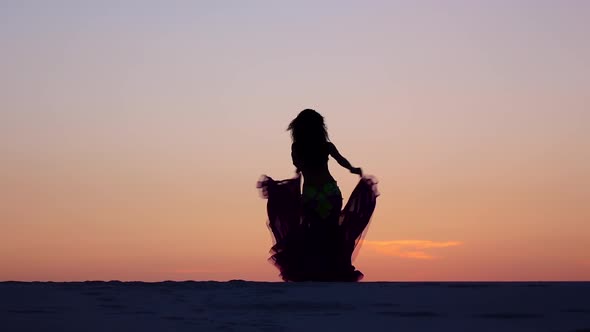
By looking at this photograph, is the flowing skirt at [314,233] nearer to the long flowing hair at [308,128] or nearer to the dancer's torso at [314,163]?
the dancer's torso at [314,163]

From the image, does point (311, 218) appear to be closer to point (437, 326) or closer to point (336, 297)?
point (336, 297)

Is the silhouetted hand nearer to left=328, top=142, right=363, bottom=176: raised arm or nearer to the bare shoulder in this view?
left=328, top=142, right=363, bottom=176: raised arm

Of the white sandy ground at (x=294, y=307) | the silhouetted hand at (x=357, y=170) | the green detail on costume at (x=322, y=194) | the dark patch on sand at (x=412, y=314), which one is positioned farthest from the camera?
the green detail on costume at (x=322, y=194)

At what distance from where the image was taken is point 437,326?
5.12 m

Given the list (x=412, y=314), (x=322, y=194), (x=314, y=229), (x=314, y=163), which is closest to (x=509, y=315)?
(x=412, y=314)

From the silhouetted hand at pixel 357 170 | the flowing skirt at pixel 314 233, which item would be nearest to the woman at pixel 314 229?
the flowing skirt at pixel 314 233

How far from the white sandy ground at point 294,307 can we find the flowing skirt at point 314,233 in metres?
4.30

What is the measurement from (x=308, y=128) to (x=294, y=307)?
5184 millimetres

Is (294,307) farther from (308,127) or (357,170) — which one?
(357,170)

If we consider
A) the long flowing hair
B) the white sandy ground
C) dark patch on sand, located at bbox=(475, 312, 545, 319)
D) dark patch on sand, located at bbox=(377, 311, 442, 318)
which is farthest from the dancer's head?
dark patch on sand, located at bbox=(475, 312, 545, 319)

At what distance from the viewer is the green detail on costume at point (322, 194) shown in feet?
37.4

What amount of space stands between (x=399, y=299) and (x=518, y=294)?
79 cm

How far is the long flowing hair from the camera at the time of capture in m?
10.8

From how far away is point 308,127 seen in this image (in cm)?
1086
